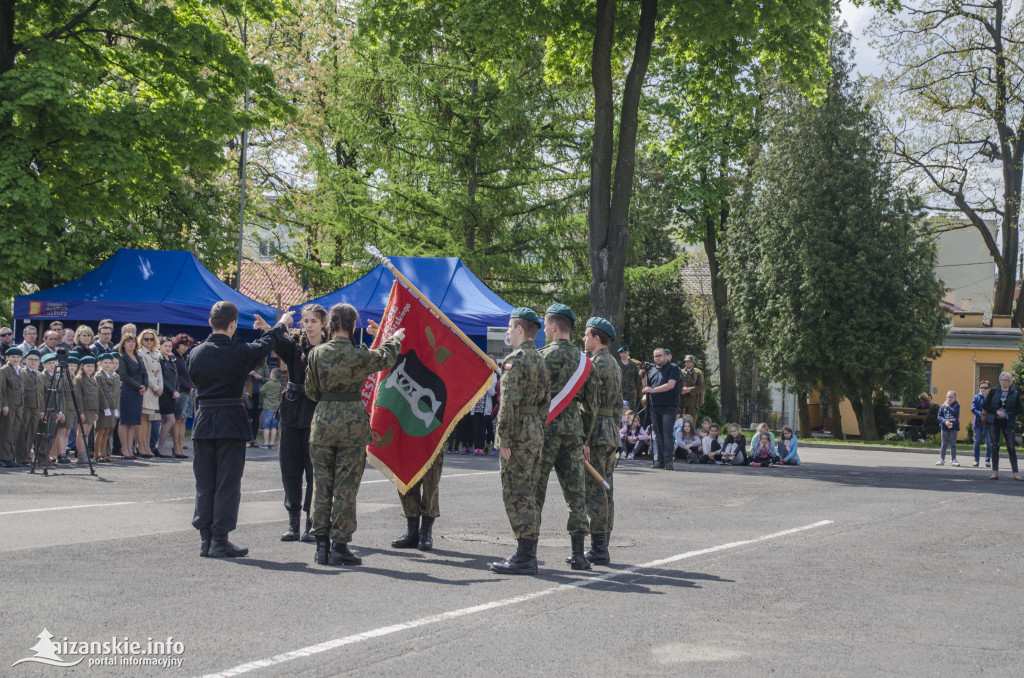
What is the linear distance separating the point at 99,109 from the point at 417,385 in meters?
16.3

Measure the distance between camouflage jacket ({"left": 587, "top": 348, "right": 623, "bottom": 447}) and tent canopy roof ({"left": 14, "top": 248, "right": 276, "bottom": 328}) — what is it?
48.5 ft

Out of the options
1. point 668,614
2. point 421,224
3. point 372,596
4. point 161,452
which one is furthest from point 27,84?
point 668,614

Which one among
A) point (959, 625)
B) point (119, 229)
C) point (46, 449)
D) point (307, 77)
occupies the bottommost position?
point (959, 625)

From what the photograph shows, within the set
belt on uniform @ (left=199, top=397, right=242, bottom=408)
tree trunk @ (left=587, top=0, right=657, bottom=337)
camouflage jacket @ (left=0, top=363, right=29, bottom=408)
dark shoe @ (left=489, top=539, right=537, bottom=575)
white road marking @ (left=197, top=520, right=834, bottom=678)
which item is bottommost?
white road marking @ (left=197, top=520, right=834, bottom=678)

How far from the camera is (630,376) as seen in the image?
A: 66.9ft

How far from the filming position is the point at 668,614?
22.1 ft

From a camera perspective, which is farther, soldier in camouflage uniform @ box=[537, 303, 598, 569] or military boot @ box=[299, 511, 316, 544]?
military boot @ box=[299, 511, 316, 544]

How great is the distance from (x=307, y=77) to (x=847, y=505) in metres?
31.9

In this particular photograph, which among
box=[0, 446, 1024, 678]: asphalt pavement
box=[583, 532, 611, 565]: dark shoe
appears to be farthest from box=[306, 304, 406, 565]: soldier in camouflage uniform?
box=[583, 532, 611, 565]: dark shoe

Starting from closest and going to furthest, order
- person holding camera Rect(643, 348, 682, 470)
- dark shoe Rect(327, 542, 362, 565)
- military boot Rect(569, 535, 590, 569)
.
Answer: dark shoe Rect(327, 542, 362, 565)
military boot Rect(569, 535, 590, 569)
person holding camera Rect(643, 348, 682, 470)

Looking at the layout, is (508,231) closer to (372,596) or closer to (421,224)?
(421,224)

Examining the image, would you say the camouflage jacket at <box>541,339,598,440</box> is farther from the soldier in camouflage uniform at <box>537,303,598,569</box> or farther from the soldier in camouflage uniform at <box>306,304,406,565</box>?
the soldier in camouflage uniform at <box>306,304,406,565</box>

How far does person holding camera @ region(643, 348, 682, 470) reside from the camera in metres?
18.9

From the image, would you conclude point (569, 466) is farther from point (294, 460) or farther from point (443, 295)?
point (443, 295)
